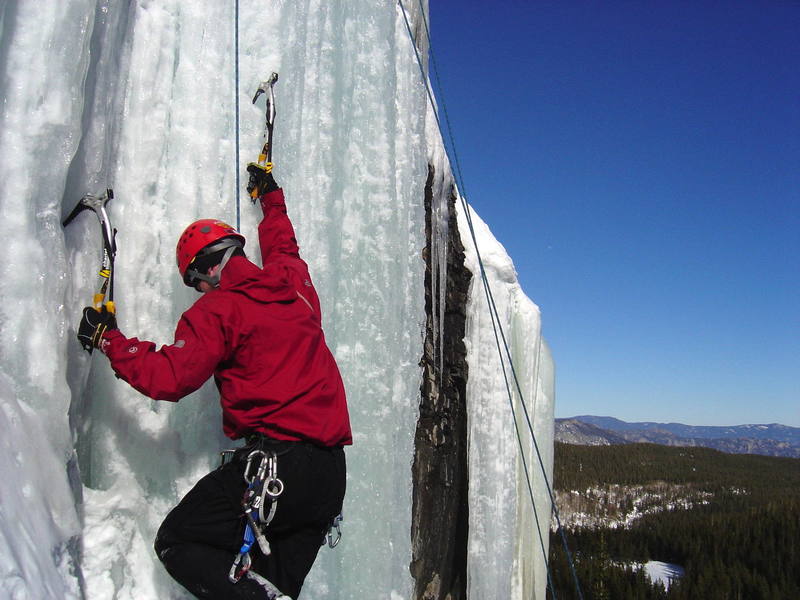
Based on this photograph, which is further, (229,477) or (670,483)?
(670,483)

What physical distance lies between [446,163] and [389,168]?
1400 mm

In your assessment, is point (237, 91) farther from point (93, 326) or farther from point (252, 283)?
point (93, 326)

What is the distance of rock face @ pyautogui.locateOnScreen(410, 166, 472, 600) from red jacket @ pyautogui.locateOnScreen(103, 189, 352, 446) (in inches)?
90.4

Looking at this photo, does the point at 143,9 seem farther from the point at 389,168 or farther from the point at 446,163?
the point at 446,163

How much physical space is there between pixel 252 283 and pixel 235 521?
0.65 meters

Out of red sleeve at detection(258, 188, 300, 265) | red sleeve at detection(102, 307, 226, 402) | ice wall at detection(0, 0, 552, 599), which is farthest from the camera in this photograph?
red sleeve at detection(258, 188, 300, 265)

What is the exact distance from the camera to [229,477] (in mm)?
1832

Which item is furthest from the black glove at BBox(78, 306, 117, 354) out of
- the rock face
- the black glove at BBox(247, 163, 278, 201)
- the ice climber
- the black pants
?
the rock face

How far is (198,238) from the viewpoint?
2.04 metres

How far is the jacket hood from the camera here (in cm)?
189

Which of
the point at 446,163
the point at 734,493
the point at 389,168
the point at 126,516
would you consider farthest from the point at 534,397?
the point at 734,493

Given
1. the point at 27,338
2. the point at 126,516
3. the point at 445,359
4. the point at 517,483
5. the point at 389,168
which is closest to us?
the point at 27,338

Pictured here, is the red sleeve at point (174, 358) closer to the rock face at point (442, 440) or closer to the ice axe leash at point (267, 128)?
the ice axe leash at point (267, 128)

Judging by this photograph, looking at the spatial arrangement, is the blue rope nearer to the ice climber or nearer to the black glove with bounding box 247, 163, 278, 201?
the black glove with bounding box 247, 163, 278, 201
